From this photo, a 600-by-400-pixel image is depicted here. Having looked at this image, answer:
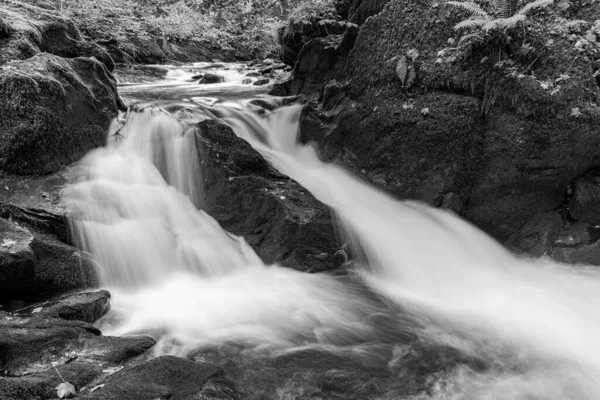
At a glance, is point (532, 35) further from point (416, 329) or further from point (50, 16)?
point (50, 16)

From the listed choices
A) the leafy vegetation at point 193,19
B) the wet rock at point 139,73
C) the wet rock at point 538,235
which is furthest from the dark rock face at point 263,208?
the leafy vegetation at point 193,19

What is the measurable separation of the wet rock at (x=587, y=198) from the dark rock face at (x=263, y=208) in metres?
3.79

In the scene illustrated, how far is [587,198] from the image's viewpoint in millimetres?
5922

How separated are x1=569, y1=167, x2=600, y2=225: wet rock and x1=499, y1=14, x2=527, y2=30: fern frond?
2.56 m

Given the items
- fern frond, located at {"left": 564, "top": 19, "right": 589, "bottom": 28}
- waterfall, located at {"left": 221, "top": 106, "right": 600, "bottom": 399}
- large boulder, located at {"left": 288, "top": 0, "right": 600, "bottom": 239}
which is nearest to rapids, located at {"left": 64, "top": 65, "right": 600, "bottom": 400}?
waterfall, located at {"left": 221, "top": 106, "right": 600, "bottom": 399}

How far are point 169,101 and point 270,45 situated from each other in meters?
14.5

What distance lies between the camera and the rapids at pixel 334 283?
400 centimetres

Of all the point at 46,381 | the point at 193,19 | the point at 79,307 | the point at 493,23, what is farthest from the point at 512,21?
the point at 193,19

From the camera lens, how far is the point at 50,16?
882cm

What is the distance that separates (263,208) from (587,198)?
500cm

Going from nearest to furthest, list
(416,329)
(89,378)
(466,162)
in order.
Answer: (89,378) < (416,329) < (466,162)

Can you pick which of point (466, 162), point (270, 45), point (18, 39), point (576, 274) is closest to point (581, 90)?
point (466, 162)

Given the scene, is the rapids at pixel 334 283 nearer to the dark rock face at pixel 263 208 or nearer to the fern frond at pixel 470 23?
the dark rock face at pixel 263 208

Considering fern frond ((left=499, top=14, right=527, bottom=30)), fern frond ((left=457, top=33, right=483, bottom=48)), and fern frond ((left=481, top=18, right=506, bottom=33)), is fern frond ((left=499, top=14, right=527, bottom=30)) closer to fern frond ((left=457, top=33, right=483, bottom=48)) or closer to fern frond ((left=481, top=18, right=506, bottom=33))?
fern frond ((left=481, top=18, right=506, bottom=33))
